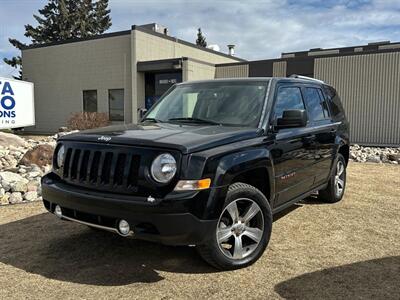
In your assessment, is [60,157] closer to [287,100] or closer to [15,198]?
[287,100]

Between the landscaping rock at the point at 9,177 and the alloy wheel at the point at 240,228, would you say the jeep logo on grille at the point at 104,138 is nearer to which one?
the alloy wheel at the point at 240,228

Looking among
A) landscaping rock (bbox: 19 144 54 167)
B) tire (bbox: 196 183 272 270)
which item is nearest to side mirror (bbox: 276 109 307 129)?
tire (bbox: 196 183 272 270)

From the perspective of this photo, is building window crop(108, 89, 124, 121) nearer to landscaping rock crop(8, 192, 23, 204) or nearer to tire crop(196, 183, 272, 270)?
landscaping rock crop(8, 192, 23, 204)

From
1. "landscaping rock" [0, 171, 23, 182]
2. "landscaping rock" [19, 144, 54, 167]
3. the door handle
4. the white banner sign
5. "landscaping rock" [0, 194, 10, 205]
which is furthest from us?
the white banner sign

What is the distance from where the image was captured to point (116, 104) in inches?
973

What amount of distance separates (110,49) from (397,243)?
22216 millimetres

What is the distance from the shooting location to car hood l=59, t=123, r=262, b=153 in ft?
11.9

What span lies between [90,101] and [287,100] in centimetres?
2257

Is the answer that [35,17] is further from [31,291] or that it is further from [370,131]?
[31,291]

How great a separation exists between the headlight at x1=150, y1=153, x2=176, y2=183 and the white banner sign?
8439 millimetres

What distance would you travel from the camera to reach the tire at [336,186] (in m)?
6.60

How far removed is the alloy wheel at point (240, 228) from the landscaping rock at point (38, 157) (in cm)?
705

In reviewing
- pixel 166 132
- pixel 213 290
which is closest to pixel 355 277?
pixel 213 290

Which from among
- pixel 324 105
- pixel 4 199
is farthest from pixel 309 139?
pixel 4 199
